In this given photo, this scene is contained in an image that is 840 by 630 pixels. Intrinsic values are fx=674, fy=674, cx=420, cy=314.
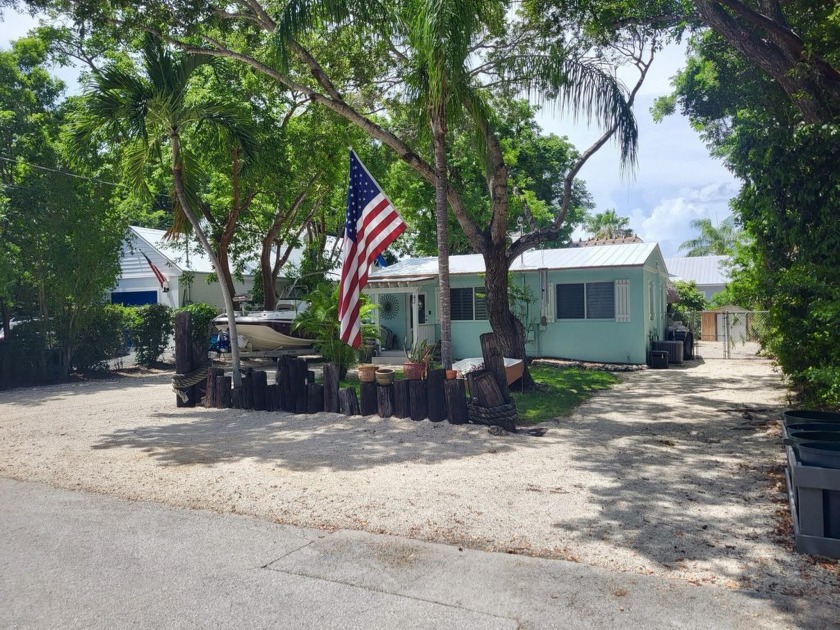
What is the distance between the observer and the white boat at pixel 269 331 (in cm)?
1842

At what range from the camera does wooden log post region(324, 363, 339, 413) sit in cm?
1060

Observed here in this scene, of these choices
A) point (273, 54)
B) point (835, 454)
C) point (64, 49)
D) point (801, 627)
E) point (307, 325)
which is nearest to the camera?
point (801, 627)

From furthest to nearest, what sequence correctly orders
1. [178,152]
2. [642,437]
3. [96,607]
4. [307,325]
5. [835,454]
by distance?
1. [307,325]
2. [178,152]
3. [642,437]
4. [835,454]
5. [96,607]

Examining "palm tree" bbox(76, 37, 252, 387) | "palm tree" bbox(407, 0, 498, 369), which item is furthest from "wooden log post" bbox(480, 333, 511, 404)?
"palm tree" bbox(76, 37, 252, 387)

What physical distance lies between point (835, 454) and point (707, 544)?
103 centimetres

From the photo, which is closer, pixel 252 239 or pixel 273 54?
pixel 273 54

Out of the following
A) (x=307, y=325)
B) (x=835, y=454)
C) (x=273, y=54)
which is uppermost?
(x=273, y=54)

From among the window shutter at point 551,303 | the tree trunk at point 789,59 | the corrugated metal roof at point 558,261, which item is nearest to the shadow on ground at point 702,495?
the tree trunk at point 789,59

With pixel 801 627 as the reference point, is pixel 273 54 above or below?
above

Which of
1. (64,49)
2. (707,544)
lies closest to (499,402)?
(707,544)

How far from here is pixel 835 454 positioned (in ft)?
14.5

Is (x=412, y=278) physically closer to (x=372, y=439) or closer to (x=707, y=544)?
(x=372, y=439)

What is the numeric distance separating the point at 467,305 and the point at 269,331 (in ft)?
18.5

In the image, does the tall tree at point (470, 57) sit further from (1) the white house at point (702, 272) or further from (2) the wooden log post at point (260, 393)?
(1) the white house at point (702, 272)
